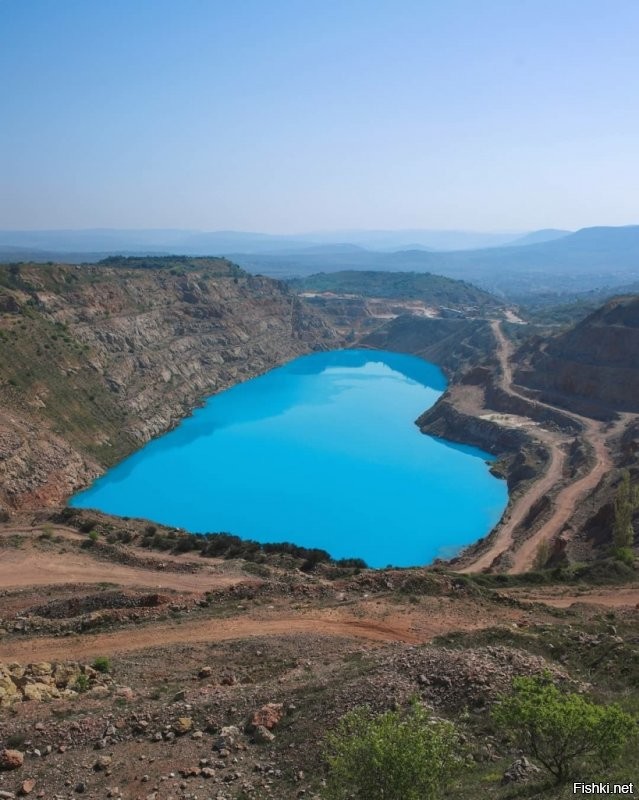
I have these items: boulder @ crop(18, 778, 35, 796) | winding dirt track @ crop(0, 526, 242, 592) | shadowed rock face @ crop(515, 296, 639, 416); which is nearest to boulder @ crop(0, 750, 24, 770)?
boulder @ crop(18, 778, 35, 796)

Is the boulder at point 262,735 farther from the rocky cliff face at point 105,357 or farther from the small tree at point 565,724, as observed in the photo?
the rocky cliff face at point 105,357

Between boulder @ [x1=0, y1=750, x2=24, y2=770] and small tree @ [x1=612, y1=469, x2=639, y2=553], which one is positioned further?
small tree @ [x1=612, y1=469, x2=639, y2=553]

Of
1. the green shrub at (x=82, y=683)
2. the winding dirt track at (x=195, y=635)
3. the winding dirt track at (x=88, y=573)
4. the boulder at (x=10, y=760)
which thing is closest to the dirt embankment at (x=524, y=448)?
the winding dirt track at (x=88, y=573)

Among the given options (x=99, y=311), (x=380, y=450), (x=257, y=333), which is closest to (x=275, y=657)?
(x=380, y=450)

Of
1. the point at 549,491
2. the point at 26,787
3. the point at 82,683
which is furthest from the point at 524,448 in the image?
the point at 26,787

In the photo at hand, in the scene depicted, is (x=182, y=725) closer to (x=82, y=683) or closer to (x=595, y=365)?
(x=82, y=683)

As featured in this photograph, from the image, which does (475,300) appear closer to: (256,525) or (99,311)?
(99,311)

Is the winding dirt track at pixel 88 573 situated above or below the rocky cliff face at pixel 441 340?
Answer: below

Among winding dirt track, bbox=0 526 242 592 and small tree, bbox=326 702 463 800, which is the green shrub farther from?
small tree, bbox=326 702 463 800
